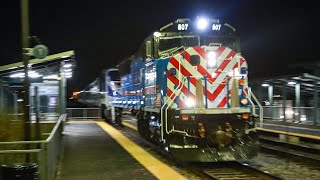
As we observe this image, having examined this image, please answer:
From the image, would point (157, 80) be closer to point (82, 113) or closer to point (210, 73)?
point (210, 73)

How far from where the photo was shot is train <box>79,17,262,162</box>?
10.6 m

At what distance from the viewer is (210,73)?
37.8 ft

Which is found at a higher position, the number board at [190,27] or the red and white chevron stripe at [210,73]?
the number board at [190,27]

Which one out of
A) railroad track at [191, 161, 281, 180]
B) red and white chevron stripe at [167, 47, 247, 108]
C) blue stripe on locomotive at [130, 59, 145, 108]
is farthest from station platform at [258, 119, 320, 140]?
blue stripe on locomotive at [130, 59, 145, 108]

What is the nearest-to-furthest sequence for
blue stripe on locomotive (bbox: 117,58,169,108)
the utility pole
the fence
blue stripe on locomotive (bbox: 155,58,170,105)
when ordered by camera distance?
the utility pole < blue stripe on locomotive (bbox: 155,58,170,105) < blue stripe on locomotive (bbox: 117,58,169,108) < the fence

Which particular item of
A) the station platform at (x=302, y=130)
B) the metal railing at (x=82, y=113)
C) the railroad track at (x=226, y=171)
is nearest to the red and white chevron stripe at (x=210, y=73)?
the railroad track at (x=226, y=171)

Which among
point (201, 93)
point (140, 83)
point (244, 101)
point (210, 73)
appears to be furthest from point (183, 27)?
point (140, 83)

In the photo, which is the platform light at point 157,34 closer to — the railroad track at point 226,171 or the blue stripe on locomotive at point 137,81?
the blue stripe on locomotive at point 137,81

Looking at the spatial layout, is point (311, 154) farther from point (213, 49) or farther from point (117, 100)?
point (117, 100)

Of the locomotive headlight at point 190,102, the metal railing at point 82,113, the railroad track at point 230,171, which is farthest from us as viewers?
the metal railing at point 82,113

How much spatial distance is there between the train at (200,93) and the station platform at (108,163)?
799mm

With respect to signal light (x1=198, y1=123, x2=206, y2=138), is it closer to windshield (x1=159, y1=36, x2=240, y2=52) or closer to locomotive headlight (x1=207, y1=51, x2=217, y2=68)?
locomotive headlight (x1=207, y1=51, x2=217, y2=68)

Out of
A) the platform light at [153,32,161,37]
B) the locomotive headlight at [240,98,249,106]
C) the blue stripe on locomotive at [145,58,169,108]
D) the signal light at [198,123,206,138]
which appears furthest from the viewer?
the platform light at [153,32,161,37]

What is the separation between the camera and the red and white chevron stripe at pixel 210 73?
11312mm
